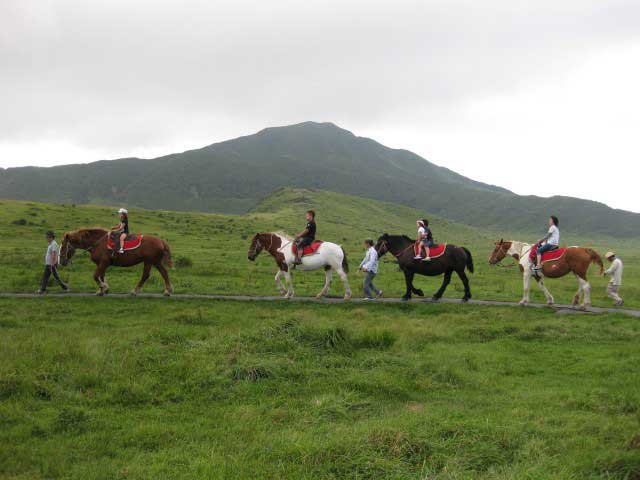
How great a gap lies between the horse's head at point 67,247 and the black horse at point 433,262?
12647 millimetres

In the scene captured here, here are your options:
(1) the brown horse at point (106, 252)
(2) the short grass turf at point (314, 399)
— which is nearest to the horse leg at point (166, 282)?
(1) the brown horse at point (106, 252)

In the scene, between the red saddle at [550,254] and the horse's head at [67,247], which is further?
the horse's head at [67,247]

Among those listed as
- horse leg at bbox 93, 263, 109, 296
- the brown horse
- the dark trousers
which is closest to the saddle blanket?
the brown horse

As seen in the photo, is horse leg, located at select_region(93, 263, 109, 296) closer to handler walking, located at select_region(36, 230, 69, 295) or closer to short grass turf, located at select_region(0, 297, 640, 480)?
handler walking, located at select_region(36, 230, 69, 295)

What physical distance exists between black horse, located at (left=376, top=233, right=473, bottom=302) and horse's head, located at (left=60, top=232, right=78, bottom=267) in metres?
12.6

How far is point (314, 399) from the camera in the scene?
8.00 meters

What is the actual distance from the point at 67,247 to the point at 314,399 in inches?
607

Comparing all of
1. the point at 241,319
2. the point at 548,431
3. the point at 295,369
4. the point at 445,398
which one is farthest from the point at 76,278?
the point at 548,431

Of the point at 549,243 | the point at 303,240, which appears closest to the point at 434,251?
the point at 549,243

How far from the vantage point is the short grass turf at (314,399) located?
5848 millimetres

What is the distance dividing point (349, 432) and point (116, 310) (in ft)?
38.5

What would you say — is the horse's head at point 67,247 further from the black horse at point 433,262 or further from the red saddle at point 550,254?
the red saddle at point 550,254

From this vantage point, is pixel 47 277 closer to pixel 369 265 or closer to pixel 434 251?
pixel 369 265

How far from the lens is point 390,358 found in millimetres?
10391
